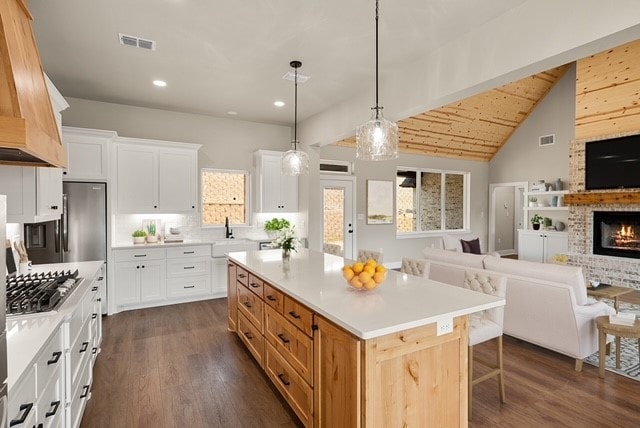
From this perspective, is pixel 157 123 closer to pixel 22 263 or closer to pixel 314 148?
pixel 314 148

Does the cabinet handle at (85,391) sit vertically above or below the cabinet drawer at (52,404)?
below

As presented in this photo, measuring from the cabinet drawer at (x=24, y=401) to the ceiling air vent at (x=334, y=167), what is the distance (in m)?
6.14

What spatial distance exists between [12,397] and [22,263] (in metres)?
2.52

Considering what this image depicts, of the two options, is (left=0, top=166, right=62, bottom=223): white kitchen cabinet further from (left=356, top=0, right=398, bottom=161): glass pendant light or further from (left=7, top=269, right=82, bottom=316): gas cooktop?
(left=356, top=0, right=398, bottom=161): glass pendant light

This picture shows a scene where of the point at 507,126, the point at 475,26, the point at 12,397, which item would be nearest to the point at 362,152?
the point at 475,26

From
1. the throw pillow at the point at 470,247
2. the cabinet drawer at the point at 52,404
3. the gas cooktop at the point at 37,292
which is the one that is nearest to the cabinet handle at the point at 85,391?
the cabinet drawer at the point at 52,404

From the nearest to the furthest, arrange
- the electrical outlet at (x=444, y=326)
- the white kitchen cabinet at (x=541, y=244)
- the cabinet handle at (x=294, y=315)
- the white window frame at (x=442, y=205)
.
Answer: the electrical outlet at (x=444, y=326), the cabinet handle at (x=294, y=315), the white kitchen cabinet at (x=541, y=244), the white window frame at (x=442, y=205)

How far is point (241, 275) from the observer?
3.52m

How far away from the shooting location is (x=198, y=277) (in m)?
5.34

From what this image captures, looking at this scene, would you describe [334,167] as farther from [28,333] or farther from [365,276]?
[28,333]

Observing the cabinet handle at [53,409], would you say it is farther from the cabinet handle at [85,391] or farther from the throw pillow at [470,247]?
the throw pillow at [470,247]

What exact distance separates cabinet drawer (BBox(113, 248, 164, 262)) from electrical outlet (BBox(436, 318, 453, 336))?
14.5 feet

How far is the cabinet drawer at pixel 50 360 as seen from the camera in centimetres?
148

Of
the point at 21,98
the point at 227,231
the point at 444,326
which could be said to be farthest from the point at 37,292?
the point at 227,231
